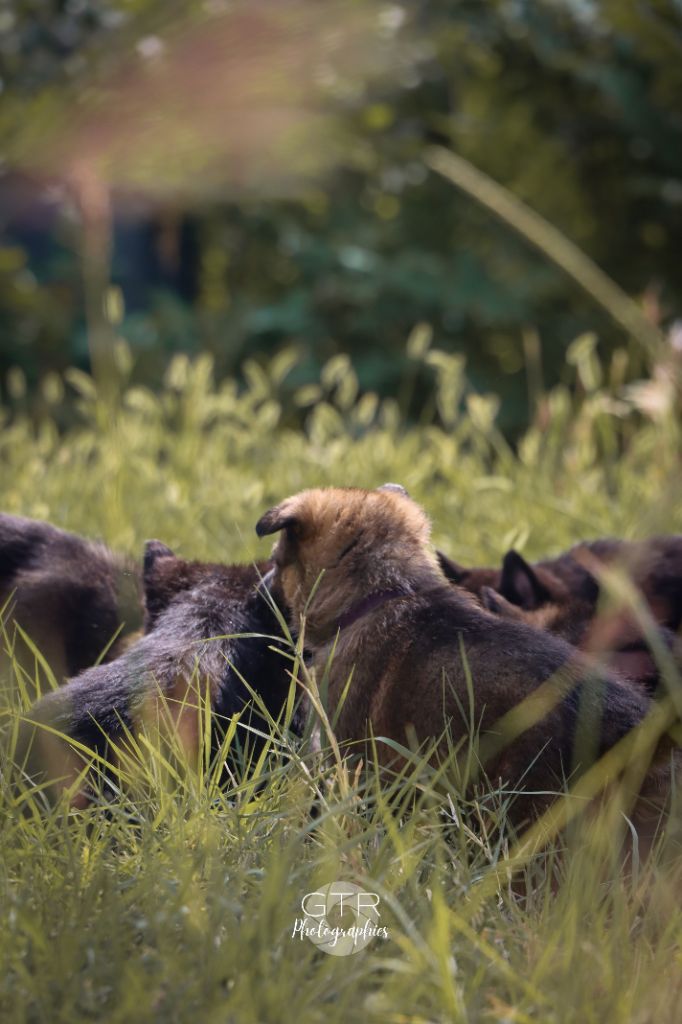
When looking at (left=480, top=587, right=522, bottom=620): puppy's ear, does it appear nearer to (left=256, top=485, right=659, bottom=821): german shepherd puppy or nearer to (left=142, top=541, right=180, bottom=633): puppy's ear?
(left=256, top=485, right=659, bottom=821): german shepherd puppy

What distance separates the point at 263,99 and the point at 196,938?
6.18 metres

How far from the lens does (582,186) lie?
Result: 8.59 meters

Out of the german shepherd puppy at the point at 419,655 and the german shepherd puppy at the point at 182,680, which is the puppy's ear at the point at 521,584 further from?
the german shepherd puppy at the point at 182,680

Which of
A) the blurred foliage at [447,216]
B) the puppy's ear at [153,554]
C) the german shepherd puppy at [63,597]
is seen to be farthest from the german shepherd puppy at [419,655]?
the blurred foliage at [447,216]

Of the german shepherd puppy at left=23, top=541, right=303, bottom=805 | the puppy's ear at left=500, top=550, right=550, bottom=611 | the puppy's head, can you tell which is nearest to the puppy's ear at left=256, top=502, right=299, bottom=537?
the puppy's head

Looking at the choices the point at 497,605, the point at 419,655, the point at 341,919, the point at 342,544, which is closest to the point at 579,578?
the point at 497,605

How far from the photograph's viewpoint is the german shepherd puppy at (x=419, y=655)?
111 inches

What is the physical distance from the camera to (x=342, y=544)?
3531mm

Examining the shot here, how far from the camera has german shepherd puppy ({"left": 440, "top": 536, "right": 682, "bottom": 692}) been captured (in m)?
3.45

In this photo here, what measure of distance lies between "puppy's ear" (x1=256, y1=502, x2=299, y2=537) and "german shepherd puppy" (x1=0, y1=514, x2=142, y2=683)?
75 centimetres

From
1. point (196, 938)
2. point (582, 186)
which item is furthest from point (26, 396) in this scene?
point (196, 938)

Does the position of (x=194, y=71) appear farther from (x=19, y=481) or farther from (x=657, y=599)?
(x=657, y=599)

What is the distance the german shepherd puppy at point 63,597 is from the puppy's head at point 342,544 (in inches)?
26.3

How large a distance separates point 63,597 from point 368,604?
1248 mm
